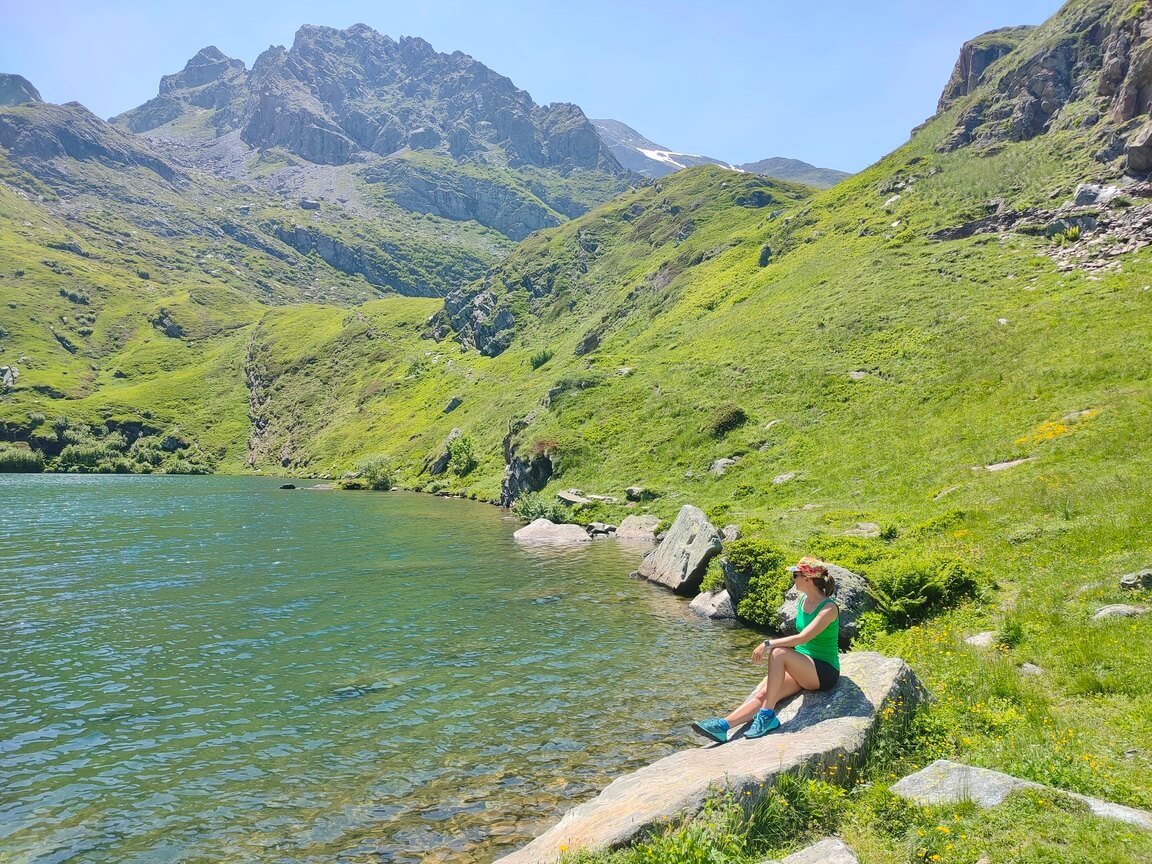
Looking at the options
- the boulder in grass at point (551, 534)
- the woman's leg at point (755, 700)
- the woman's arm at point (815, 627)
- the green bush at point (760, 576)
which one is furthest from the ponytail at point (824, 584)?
the boulder in grass at point (551, 534)

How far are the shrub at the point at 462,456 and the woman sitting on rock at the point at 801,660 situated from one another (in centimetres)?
9028

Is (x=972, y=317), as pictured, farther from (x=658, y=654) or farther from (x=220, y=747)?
(x=220, y=747)

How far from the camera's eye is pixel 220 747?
53.6ft

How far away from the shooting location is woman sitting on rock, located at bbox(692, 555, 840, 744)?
13.1 meters

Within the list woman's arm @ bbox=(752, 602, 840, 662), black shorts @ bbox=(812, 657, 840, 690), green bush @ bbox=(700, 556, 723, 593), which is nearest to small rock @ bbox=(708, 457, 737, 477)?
green bush @ bbox=(700, 556, 723, 593)

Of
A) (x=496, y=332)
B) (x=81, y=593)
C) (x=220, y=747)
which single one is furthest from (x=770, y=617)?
(x=496, y=332)

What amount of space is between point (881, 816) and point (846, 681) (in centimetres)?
397

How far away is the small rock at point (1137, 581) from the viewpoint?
1583 cm

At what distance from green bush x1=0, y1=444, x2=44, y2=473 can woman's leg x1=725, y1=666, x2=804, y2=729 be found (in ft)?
676

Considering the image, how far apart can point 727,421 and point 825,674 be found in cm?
4361

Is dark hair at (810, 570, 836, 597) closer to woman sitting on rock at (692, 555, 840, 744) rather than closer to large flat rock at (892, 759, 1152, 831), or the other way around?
woman sitting on rock at (692, 555, 840, 744)

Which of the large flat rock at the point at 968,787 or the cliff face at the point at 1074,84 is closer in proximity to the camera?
the large flat rock at the point at 968,787

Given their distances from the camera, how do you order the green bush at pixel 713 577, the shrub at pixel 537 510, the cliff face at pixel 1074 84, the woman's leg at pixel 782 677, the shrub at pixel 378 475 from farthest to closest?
the shrub at pixel 378 475 → the cliff face at pixel 1074 84 → the shrub at pixel 537 510 → the green bush at pixel 713 577 → the woman's leg at pixel 782 677

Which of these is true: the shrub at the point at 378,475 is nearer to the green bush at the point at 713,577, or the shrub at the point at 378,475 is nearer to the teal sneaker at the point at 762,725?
the green bush at the point at 713,577
